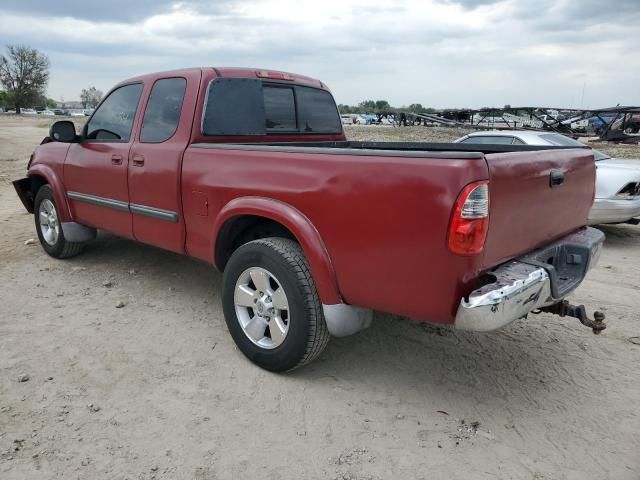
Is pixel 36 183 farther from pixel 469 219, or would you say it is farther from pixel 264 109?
pixel 469 219

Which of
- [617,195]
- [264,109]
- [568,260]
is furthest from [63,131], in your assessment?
[617,195]

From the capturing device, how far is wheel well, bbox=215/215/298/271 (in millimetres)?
3482

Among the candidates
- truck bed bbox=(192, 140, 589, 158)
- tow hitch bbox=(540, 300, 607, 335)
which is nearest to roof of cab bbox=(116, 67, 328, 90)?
truck bed bbox=(192, 140, 589, 158)

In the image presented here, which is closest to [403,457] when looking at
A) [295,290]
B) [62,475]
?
[295,290]

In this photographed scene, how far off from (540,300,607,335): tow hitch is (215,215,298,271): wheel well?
1.64m

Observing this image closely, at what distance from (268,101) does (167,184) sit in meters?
1.11

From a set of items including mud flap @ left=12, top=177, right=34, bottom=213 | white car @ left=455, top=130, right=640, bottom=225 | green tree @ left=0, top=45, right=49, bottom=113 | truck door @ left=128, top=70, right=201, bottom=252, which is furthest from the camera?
green tree @ left=0, top=45, right=49, bottom=113

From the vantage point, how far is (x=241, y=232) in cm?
368

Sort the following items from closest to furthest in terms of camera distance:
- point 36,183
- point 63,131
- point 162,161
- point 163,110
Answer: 1. point 162,161
2. point 163,110
3. point 63,131
4. point 36,183

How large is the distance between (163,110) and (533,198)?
2.84 metres

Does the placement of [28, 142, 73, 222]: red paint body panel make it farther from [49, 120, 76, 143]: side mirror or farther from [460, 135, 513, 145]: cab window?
[460, 135, 513, 145]: cab window

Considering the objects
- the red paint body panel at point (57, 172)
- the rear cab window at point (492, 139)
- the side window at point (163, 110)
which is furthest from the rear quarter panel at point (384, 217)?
the rear cab window at point (492, 139)

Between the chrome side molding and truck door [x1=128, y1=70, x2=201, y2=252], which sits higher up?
truck door [x1=128, y1=70, x2=201, y2=252]

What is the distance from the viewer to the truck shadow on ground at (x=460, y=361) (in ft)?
10.7
